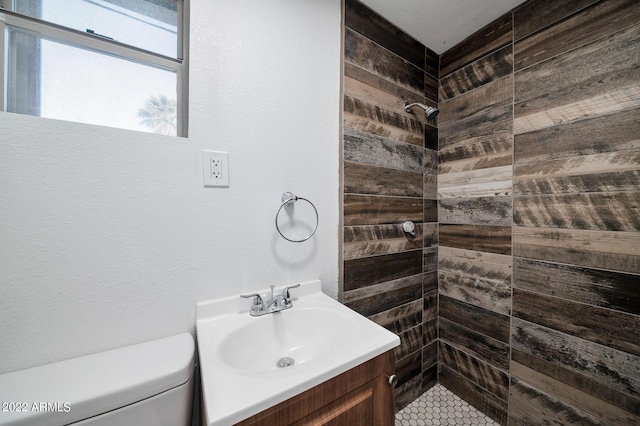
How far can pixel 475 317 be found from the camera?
1.37 metres

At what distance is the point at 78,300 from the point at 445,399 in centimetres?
203

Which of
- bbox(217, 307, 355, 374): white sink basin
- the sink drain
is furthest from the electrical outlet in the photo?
the sink drain

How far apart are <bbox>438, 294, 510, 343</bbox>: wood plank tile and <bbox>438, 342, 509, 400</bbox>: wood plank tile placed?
0.20 m

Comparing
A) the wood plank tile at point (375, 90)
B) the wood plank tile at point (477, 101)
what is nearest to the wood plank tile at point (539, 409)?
the wood plank tile at point (477, 101)

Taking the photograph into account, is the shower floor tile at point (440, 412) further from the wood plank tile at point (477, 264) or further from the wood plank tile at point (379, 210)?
the wood plank tile at point (379, 210)

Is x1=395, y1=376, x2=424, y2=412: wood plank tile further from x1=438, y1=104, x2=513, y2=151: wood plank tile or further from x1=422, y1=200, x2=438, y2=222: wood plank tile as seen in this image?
x1=438, y1=104, x2=513, y2=151: wood plank tile

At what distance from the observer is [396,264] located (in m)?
1.34

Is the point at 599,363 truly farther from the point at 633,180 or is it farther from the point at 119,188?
the point at 119,188

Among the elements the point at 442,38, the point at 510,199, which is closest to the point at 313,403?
the point at 510,199

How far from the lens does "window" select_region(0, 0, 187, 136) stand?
68 cm

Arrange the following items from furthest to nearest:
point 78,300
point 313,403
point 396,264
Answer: point 396,264 < point 78,300 < point 313,403

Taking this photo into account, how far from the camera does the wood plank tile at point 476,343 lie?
49.6 inches

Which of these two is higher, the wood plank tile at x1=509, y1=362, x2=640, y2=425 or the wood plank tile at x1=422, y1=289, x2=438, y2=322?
the wood plank tile at x1=422, y1=289, x2=438, y2=322

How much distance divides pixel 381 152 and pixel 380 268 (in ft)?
2.24
